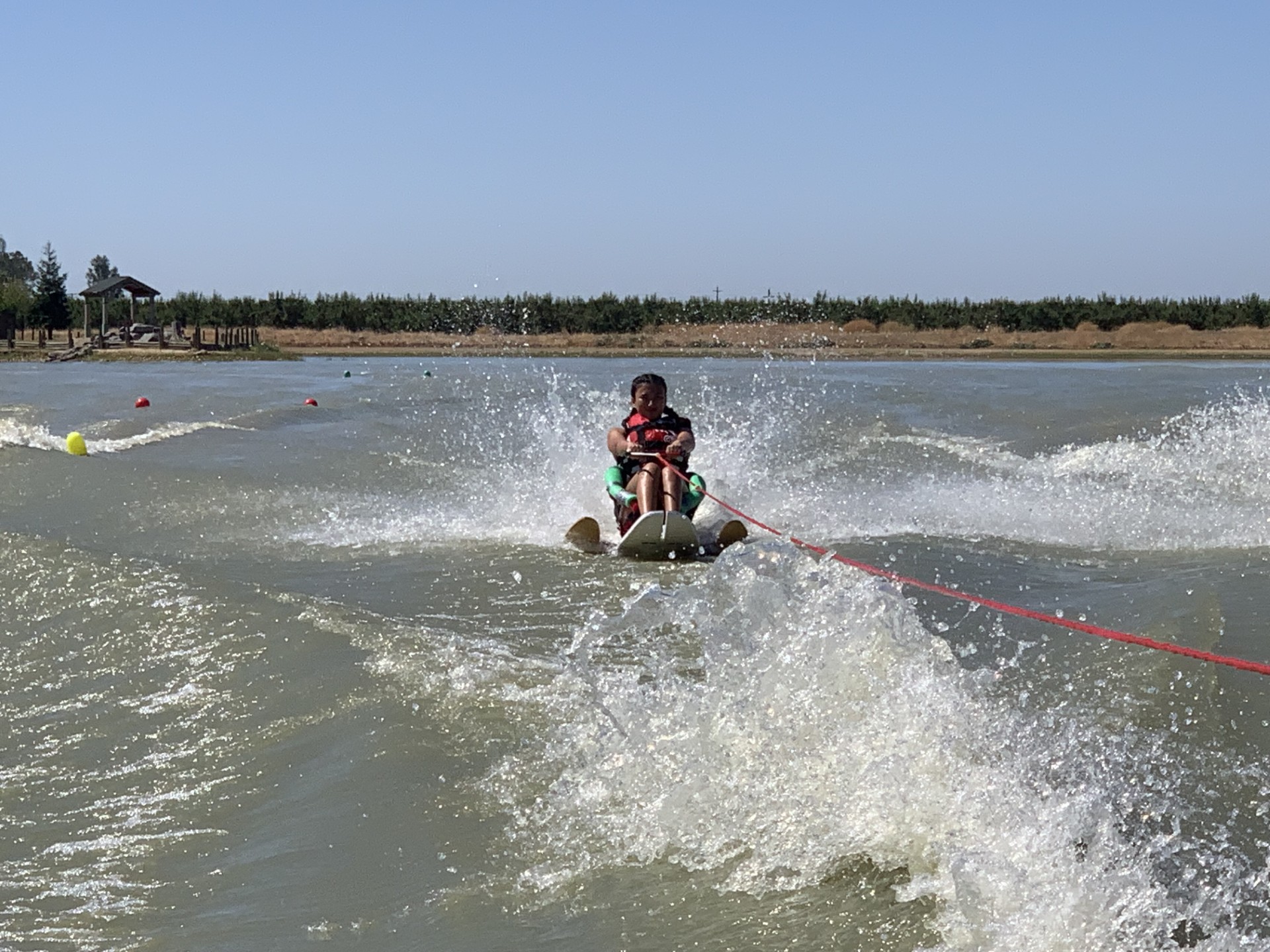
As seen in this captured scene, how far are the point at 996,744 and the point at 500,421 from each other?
16093 millimetres

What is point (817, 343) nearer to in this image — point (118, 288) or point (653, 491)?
point (118, 288)

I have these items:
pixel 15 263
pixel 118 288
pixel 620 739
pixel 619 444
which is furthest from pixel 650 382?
pixel 15 263

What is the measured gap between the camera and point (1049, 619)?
5293 millimetres

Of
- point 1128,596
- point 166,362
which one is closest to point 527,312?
point 166,362

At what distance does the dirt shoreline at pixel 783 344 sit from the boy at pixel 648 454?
37.5 meters

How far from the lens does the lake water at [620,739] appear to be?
3482 mm

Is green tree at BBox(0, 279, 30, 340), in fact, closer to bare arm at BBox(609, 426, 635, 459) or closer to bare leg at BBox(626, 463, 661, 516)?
bare arm at BBox(609, 426, 635, 459)

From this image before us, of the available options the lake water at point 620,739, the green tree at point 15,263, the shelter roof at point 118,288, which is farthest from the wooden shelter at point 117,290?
the green tree at point 15,263

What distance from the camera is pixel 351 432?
1750cm

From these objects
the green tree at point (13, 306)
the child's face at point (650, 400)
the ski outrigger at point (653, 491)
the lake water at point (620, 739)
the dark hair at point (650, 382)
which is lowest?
the lake water at point (620, 739)

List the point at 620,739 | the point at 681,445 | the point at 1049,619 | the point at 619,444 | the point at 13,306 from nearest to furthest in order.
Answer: the point at 620,739, the point at 1049,619, the point at 681,445, the point at 619,444, the point at 13,306

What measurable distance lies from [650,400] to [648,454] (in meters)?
0.46

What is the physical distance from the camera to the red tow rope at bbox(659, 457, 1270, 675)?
4430mm

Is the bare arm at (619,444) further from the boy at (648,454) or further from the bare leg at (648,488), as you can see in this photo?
the bare leg at (648,488)
